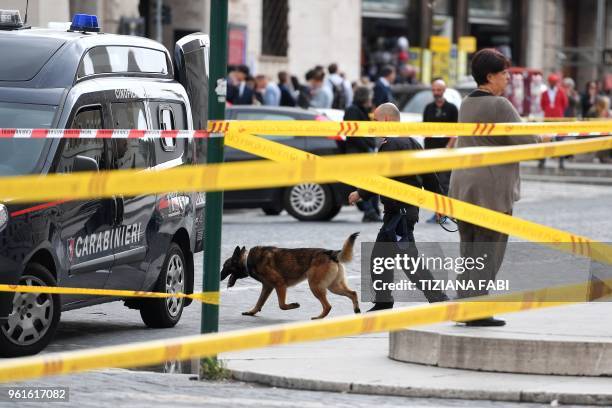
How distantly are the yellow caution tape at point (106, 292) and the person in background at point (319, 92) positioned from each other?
1803 cm

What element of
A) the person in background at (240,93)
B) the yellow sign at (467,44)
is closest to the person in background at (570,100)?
the yellow sign at (467,44)

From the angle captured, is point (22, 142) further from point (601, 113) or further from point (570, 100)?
point (570, 100)

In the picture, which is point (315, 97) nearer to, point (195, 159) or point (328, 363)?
point (195, 159)

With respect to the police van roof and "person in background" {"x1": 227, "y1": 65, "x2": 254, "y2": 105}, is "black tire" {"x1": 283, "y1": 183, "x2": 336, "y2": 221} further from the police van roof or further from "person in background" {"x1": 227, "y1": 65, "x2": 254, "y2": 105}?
the police van roof

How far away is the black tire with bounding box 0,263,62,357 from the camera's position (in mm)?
9820

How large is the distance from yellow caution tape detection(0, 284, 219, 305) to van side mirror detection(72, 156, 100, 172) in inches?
30.0

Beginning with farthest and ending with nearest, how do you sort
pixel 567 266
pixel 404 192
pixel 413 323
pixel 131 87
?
pixel 567 266 < pixel 131 87 < pixel 404 192 < pixel 413 323

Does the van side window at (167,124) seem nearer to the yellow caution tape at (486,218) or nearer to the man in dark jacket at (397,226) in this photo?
the man in dark jacket at (397,226)

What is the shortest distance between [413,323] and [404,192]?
3.06 meters

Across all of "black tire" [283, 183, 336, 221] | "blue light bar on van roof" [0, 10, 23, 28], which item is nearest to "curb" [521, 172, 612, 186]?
"black tire" [283, 183, 336, 221]

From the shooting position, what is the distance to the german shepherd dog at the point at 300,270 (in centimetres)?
1195

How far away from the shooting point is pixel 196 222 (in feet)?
40.5

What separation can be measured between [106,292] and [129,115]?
154 cm

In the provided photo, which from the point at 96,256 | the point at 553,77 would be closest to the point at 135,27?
the point at 553,77
